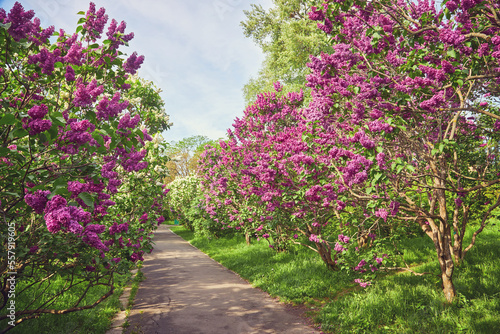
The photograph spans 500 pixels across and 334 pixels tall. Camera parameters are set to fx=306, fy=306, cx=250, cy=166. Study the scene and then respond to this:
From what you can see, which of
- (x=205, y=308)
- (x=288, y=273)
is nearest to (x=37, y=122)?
(x=205, y=308)

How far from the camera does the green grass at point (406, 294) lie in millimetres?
5109

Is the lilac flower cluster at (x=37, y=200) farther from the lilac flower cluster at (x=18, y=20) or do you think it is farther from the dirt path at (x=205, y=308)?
the dirt path at (x=205, y=308)

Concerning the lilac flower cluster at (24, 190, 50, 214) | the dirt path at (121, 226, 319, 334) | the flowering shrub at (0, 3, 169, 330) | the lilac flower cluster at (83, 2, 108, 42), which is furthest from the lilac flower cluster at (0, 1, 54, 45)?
the dirt path at (121, 226, 319, 334)

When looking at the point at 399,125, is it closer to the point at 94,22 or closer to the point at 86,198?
the point at 86,198

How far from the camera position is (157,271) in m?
11.5

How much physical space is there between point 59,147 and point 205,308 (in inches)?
214

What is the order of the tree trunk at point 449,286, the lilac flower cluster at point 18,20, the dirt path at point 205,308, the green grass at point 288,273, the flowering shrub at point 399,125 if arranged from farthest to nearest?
the green grass at point 288,273, the dirt path at point 205,308, the tree trunk at point 449,286, the flowering shrub at point 399,125, the lilac flower cluster at point 18,20

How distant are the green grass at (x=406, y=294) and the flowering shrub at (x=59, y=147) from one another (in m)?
4.23

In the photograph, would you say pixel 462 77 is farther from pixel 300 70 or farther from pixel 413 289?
pixel 300 70

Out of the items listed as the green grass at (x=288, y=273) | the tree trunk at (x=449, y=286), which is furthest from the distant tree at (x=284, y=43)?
the tree trunk at (x=449, y=286)

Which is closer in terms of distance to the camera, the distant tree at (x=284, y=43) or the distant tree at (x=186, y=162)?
the distant tree at (x=284, y=43)

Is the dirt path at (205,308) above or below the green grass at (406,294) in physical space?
below

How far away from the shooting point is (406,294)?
241 inches

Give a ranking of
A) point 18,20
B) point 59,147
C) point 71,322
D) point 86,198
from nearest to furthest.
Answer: point 86,198 → point 59,147 → point 18,20 → point 71,322
